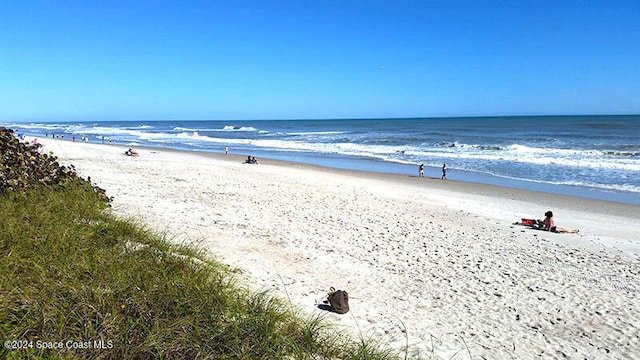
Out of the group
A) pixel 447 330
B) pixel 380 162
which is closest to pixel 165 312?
pixel 447 330

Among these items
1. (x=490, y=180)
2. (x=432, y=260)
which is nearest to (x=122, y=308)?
(x=432, y=260)

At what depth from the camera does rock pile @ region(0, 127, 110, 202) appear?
5.35 metres

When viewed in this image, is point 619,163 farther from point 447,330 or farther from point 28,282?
point 28,282

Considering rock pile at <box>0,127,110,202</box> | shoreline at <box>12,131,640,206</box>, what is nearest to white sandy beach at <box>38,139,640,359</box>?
rock pile at <box>0,127,110,202</box>

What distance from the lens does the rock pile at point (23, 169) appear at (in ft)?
17.6

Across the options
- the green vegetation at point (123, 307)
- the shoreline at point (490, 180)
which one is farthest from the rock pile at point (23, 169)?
the shoreline at point (490, 180)

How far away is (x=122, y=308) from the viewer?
9.56ft

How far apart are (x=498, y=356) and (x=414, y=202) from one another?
9293 millimetres

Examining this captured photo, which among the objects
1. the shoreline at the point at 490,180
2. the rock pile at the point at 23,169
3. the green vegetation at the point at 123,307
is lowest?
the shoreline at the point at 490,180

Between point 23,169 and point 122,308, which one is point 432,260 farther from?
point 23,169

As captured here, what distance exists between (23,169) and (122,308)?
4.24 meters

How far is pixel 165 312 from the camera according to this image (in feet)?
9.91

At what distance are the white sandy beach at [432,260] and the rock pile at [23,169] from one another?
1440mm

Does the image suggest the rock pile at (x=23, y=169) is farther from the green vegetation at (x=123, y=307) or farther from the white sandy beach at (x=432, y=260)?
the white sandy beach at (x=432, y=260)
